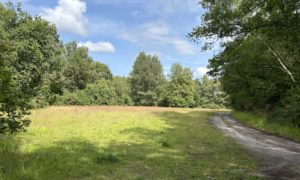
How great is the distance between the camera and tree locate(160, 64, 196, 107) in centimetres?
9894

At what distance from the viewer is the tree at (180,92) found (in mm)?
98938

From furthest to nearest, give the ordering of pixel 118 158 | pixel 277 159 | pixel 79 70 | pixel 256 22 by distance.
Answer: pixel 79 70
pixel 256 22
pixel 277 159
pixel 118 158

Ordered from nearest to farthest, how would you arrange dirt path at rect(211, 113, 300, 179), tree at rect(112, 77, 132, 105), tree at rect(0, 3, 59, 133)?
dirt path at rect(211, 113, 300, 179), tree at rect(0, 3, 59, 133), tree at rect(112, 77, 132, 105)

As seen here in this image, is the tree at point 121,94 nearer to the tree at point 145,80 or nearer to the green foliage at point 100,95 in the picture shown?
the green foliage at point 100,95

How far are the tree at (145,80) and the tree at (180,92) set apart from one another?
12.4 feet

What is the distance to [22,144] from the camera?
45.9 feet

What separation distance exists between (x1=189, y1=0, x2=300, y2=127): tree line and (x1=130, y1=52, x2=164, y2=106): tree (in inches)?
2547

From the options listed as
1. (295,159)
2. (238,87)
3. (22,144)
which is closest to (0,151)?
(22,144)

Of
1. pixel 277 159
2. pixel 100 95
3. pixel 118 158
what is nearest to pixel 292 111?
pixel 277 159

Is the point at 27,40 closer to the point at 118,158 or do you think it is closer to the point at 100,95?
the point at 118,158

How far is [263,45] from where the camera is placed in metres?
25.9

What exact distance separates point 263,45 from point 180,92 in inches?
2928

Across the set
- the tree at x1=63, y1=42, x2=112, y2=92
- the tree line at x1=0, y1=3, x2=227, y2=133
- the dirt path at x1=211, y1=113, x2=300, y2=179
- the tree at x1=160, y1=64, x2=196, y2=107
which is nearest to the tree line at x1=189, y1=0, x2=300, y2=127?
the dirt path at x1=211, y1=113, x2=300, y2=179

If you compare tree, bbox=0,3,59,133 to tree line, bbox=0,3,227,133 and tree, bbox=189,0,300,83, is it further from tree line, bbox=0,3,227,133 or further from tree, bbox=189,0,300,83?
tree, bbox=189,0,300,83
